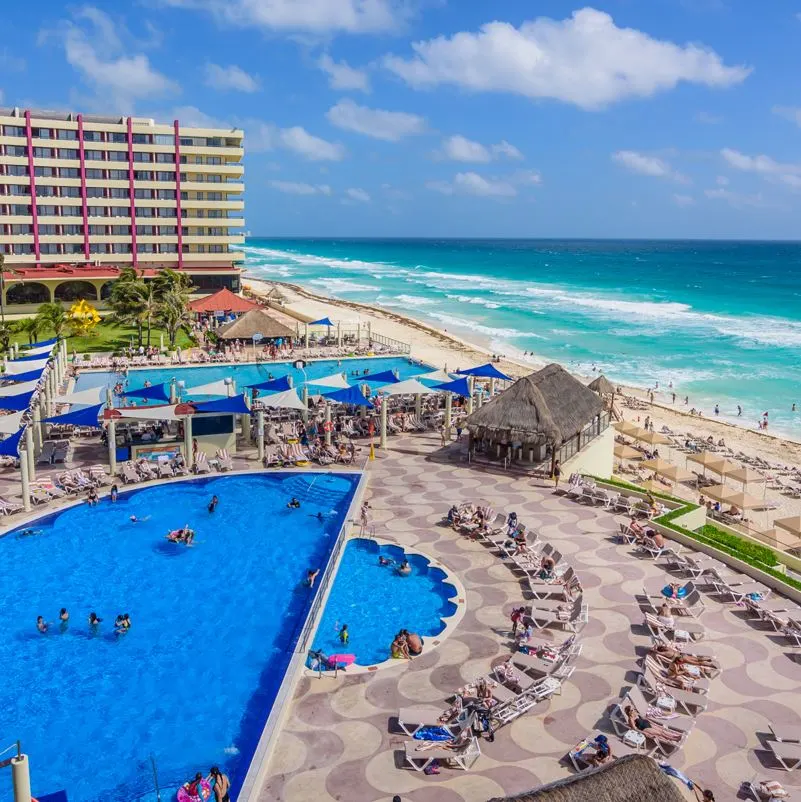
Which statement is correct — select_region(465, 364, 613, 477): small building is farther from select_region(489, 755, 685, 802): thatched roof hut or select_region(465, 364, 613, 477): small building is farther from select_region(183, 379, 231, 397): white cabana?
select_region(489, 755, 685, 802): thatched roof hut

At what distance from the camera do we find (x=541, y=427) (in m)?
24.6

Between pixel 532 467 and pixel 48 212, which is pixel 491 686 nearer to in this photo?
pixel 532 467

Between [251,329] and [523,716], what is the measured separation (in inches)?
1484

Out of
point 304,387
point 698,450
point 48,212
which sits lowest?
point 698,450

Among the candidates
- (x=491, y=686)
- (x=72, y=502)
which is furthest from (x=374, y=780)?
(x=72, y=502)

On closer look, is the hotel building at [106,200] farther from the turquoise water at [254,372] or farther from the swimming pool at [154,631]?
the swimming pool at [154,631]

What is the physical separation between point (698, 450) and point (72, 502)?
1025 inches

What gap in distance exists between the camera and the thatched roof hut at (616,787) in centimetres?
860

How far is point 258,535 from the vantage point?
21.2 meters

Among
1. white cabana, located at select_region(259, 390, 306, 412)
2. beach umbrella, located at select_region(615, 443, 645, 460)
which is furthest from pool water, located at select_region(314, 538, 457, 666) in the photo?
beach umbrella, located at select_region(615, 443, 645, 460)

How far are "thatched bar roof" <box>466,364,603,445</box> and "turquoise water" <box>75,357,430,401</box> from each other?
45.9 feet

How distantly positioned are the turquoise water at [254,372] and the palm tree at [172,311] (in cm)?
555

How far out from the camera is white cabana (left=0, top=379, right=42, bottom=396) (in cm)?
2836

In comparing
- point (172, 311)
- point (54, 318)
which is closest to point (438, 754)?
point (54, 318)
